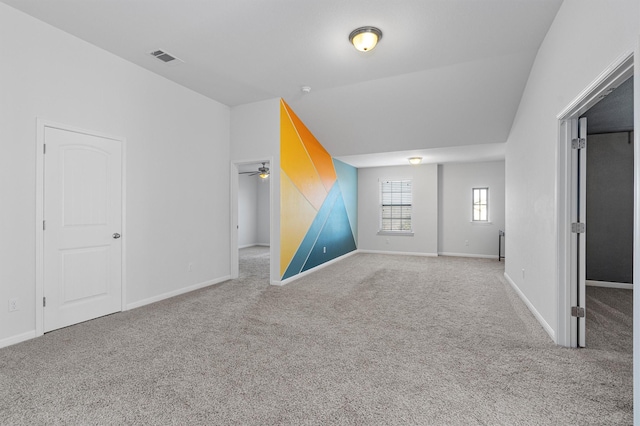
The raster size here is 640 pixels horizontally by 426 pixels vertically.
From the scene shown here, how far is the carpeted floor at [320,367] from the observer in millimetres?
1816

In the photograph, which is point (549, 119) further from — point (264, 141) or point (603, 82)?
point (264, 141)

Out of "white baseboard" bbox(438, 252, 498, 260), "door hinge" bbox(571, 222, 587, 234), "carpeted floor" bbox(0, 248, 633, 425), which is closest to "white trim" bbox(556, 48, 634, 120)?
"door hinge" bbox(571, 222, 587, 234)

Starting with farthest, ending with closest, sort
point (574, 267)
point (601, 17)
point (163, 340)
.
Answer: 1. point (163, 340)
2. point (574, 267)
3. point (601, 17)

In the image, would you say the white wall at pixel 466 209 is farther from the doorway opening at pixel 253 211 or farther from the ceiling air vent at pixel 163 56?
the ceiling air vent at pixel 163 56

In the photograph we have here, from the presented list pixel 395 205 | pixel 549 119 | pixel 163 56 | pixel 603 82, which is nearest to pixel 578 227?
pixel 549 119

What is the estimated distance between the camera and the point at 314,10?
2.86 m

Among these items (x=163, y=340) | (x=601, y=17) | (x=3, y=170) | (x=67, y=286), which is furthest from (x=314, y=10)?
(x=67, y=286)

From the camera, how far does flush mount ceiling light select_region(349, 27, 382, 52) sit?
3.09 metres

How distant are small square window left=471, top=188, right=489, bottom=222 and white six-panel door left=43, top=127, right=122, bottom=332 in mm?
7515

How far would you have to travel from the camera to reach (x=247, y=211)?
10.2 m

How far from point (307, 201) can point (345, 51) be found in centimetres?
271

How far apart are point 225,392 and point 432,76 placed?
4.18 m

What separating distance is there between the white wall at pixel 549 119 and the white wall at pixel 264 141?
330 cm

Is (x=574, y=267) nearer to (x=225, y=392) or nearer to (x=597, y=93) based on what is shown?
(x=597, y=93)
